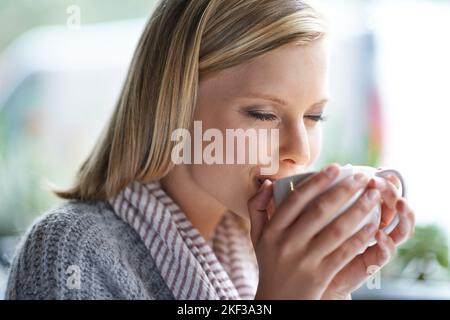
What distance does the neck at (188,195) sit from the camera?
0.93 m

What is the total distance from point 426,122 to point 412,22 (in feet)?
0.82

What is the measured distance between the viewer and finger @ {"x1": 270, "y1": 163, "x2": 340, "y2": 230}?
0.66 m

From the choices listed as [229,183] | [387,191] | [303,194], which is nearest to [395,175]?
[387,191]

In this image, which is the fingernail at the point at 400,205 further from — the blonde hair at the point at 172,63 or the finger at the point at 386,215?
the blonde hair at the point at 172,63

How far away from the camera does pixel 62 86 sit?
1593mm

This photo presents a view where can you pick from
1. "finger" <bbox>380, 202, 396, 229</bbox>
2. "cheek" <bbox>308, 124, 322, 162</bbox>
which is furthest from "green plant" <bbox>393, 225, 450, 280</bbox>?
"finger" <bbox>380, 202, 396, 229</bbox>

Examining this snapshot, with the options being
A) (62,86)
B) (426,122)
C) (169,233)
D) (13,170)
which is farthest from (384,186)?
(62,86)

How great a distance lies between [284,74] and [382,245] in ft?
0.87

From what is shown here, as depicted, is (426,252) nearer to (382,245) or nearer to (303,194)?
(382,245)

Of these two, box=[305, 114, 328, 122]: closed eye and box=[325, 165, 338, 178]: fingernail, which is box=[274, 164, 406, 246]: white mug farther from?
box=[305, 114, 328, 122]: closed eye

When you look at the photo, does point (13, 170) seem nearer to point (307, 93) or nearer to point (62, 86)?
point (62, 86)

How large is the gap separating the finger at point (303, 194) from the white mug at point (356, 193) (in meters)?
0.01

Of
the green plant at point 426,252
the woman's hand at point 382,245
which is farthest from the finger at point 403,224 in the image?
the green plant at point 426,252

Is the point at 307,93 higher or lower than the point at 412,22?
lower
